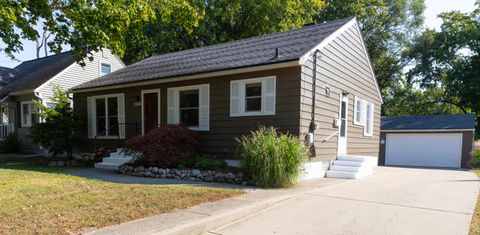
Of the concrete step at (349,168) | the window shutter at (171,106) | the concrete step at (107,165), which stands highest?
the window shutter at (171,106)

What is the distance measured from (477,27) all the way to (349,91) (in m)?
21.1

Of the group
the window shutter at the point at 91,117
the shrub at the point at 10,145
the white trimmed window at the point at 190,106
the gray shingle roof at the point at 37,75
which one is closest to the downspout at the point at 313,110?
the white trimmed window at the point at 190,106

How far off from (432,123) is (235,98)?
15.6 meters

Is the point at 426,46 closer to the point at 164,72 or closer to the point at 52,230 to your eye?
the point at 164,72

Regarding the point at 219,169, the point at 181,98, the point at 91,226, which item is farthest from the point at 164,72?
the point at 91,226

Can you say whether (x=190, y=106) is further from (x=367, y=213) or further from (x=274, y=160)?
(x=367, y=213)

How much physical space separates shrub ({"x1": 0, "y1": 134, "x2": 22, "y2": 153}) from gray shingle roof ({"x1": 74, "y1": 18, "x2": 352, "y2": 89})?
283 inches

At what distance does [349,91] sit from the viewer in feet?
36.3

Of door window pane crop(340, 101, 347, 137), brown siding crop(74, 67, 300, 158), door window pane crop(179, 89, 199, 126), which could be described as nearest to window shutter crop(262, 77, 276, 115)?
brown siding crop(74, 67, 300, 158)

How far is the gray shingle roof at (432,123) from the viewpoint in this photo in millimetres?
17859

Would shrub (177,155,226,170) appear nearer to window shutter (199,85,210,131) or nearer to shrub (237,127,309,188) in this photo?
window shutter (199,85,210,131)

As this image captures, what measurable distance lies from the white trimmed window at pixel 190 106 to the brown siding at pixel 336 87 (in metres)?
3.17

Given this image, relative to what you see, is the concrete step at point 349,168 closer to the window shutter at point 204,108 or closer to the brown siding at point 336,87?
the brown siding at point 336,87

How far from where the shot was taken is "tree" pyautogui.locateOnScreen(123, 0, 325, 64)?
20.7 metres
